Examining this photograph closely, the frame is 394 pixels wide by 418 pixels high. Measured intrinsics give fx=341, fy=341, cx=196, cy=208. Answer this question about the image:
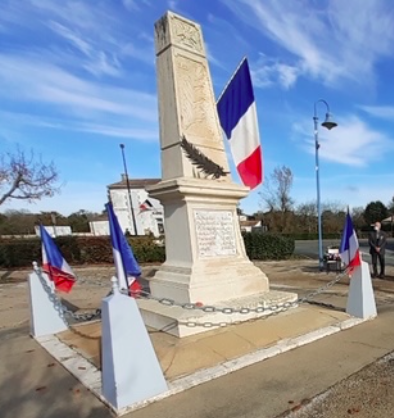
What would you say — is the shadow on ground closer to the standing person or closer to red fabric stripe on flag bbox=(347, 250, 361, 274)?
red fabric stripe on flag bbox=(347, 250, 361, 274)

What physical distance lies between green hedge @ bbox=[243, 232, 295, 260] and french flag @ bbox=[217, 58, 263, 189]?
15.0m

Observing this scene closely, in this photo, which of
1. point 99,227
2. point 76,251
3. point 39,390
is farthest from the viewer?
point 99,227

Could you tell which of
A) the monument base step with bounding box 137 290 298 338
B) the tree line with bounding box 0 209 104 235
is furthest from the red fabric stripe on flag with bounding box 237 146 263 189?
the tree line with bounding box 0 209 104 235

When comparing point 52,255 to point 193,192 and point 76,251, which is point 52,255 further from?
point 76,251

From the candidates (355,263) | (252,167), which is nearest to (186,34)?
(252,167)

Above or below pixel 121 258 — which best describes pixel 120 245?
above

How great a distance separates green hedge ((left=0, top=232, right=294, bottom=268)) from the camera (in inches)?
731

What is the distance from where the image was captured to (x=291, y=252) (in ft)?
68.3

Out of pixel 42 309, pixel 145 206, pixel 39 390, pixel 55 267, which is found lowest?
pixel 39 390

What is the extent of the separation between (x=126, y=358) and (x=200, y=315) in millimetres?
1558

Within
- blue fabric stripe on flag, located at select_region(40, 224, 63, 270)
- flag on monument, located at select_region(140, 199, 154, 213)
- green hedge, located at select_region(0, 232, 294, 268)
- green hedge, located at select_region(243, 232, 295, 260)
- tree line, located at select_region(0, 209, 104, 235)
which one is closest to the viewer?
blue fabric stripe on flag, located at select_region(40, 224, 63, 270)

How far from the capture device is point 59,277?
5371 millimetres

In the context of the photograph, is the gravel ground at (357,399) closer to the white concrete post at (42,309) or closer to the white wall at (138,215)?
the white concrete post at (42,309)

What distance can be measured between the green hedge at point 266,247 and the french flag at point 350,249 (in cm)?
1471
